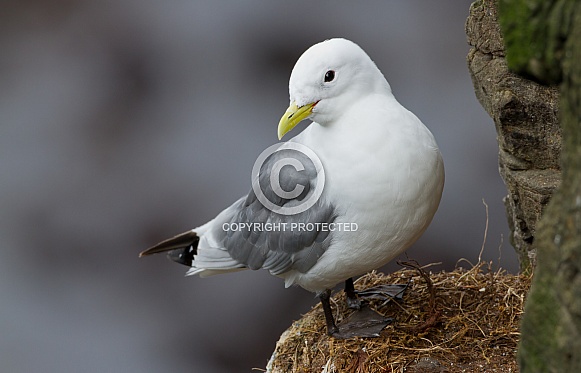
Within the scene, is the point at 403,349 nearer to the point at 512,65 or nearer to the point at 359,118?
the point at 359,118

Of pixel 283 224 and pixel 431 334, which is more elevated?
pixel 283 224

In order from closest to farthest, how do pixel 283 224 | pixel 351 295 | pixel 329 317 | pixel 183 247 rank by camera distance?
pixel 283 224 → pixel 329 317 → pixel 351 295 → pixel 183 247

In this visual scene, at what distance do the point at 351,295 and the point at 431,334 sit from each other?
322mm

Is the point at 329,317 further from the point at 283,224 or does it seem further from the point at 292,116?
the point at 292,116

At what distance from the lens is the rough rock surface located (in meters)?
2.00

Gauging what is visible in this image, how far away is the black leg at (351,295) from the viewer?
223 cm

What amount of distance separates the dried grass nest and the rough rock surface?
238mm

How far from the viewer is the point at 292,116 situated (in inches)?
72.4

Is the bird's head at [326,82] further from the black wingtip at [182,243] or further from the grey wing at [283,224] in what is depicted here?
the black wingtip at [182,243]

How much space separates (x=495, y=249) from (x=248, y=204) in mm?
1485

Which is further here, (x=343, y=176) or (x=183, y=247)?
(x=183, y=247)

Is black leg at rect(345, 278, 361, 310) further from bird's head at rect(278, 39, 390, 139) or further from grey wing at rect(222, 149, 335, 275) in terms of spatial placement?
bird's head at rect(278, 39, 390, 139)

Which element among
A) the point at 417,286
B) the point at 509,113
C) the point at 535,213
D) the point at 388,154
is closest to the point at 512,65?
A: the point at 388,154

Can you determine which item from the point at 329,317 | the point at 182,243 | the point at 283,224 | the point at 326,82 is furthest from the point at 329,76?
the point at 182,243
